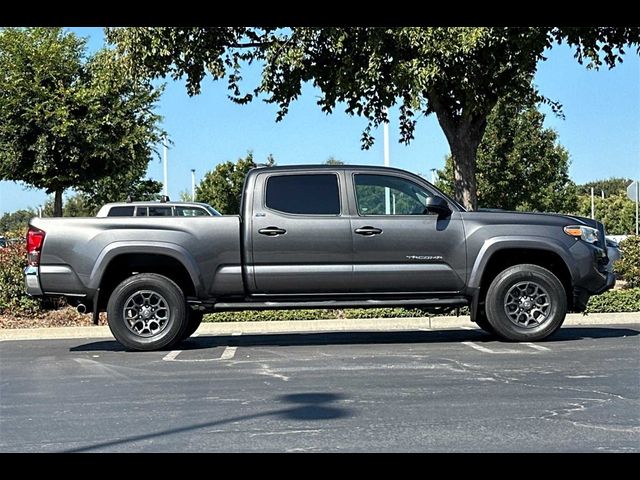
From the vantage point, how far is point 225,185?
1607 inches

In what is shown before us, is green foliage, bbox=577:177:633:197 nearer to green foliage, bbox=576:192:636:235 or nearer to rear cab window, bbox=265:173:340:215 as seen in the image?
green foliage, bbox=576:192:636:235

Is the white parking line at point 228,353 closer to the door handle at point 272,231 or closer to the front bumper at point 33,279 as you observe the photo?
the door handle at point 272,231

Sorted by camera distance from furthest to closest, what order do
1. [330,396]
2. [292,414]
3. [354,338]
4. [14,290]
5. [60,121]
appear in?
[60,121]
[14,290]
[354,338]
[330,396]
[292,414]

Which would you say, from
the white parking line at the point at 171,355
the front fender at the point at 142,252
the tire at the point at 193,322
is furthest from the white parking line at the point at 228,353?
the front fender at the point at 142,252

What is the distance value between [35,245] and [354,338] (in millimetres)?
4194

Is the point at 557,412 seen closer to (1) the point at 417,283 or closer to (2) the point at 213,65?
(1) the point at 417,283

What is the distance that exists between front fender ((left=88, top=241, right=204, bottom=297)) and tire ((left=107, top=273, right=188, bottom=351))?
1.01ft

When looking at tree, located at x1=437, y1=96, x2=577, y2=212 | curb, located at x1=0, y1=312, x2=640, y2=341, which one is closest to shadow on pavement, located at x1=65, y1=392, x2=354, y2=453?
curb, located at x1=0, y1=312, x2=640, y2=341

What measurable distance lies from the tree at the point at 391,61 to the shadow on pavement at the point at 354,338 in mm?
3731

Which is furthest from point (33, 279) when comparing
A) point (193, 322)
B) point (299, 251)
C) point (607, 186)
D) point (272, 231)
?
point (607, 186)

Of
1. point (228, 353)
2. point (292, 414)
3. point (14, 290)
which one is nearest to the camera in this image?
point (292, 414)

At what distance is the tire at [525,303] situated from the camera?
32.8 ft

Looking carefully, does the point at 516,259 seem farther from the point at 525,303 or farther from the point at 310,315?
the point at 310,315

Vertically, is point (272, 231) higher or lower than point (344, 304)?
higher
